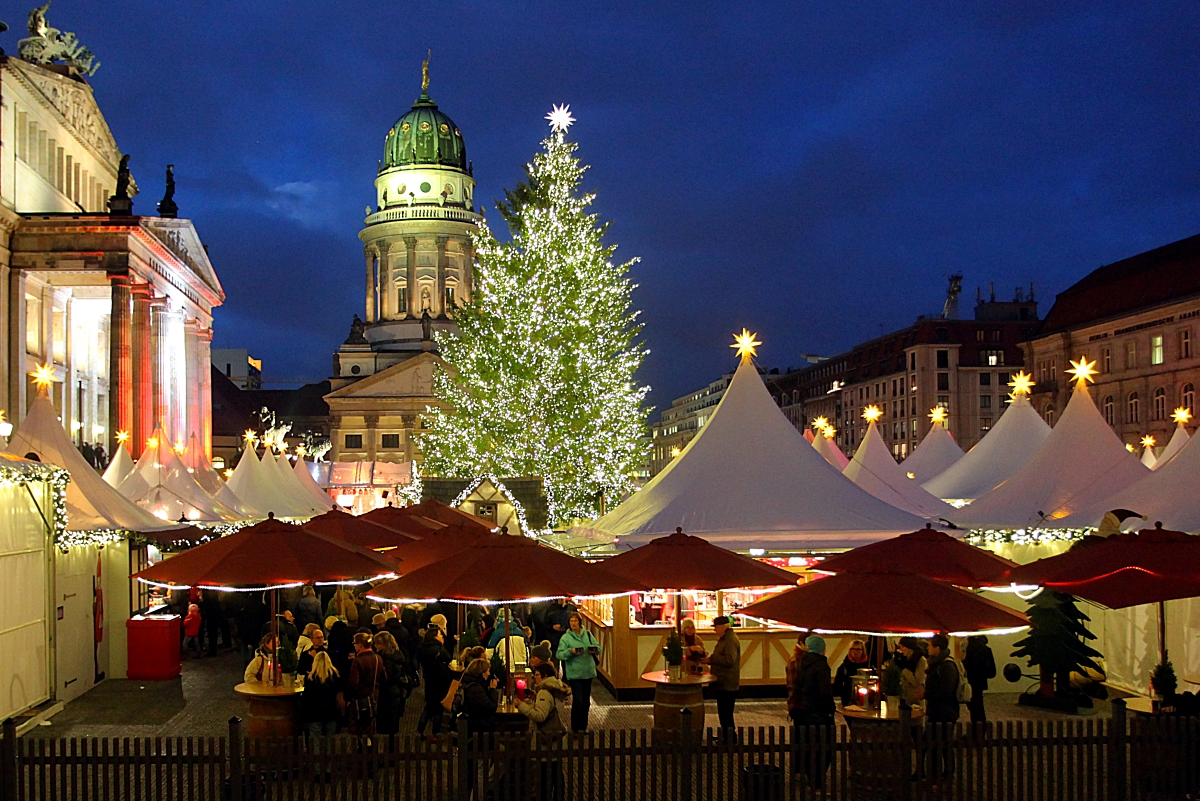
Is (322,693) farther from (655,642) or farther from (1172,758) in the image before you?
(1172,758)

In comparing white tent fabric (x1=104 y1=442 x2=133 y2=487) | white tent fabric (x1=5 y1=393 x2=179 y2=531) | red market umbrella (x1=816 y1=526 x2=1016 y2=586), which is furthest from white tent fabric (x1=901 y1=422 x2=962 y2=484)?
red market umbrella (x1=816 y1=526 x2=1016 y2=586)

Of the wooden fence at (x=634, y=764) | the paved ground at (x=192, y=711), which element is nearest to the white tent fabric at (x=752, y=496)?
the paved ground at (x=192, y=711)

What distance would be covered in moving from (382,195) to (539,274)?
7673 cm

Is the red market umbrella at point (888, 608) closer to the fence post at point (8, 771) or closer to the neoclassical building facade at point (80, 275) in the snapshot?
the fence post at point (8, 771)

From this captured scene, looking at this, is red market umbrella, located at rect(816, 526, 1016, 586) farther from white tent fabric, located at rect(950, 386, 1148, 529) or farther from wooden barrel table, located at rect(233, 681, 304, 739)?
wooden barrel table, located at rect(233, 681, 304, 739)

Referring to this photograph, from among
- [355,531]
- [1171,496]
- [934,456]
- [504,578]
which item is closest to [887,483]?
[1171,496]

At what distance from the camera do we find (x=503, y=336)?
41.8 metres

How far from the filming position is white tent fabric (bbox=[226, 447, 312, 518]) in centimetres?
3866

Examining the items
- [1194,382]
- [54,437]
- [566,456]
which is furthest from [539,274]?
[1194,382]

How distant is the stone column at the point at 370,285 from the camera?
11500 cm

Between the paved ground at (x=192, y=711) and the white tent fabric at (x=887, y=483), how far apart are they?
455cm

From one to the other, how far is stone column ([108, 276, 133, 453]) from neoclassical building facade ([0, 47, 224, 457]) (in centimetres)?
4

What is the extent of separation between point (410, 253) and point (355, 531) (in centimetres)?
9191

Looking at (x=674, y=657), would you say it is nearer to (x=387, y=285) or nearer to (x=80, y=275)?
(x=80, y=275)
